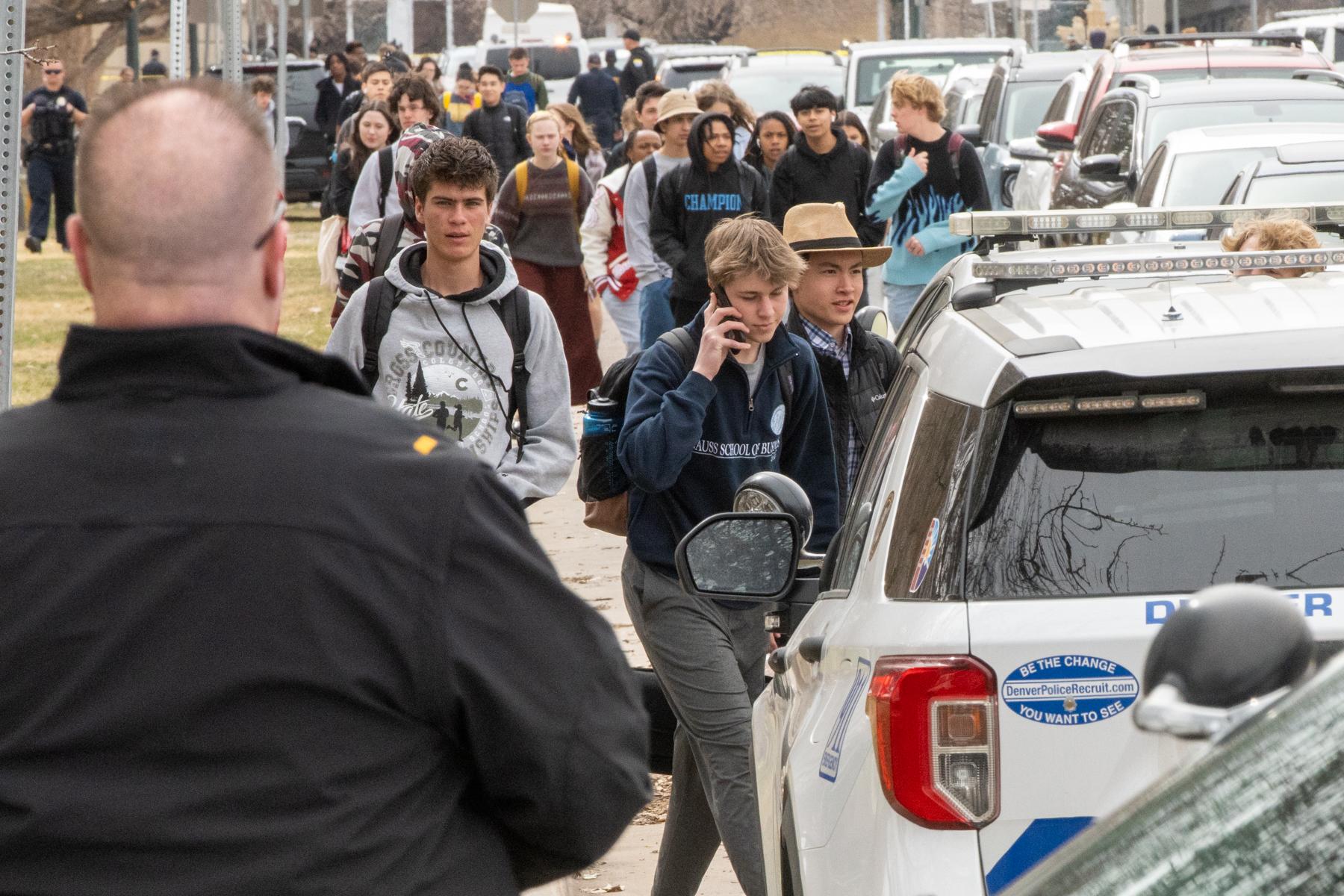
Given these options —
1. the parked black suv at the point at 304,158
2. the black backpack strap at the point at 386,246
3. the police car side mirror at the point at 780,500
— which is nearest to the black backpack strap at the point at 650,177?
the black backpack strap at the point at 386,246

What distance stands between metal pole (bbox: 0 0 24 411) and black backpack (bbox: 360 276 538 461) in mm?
919

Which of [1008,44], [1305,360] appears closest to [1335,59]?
[1008,44]

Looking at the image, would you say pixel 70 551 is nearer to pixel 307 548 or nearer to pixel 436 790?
pixel 307 548

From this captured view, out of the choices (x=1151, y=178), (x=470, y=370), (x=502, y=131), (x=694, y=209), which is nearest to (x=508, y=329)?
(x=470, y=370)

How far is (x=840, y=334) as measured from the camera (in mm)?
5801

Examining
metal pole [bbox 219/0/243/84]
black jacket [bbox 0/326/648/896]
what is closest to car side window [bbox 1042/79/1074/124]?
metal pole [bbox 219/0/243/84]

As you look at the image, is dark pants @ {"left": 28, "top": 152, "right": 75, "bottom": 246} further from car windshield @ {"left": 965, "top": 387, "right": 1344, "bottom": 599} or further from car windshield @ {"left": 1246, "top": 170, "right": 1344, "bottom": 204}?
car windshield @ {"left": 965, "top": 387, "right": 1344, "bottom": 599}

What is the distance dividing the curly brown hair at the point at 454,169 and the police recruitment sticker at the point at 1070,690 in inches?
119

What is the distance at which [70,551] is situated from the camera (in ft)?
6.49

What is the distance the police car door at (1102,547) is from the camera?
9.08ft

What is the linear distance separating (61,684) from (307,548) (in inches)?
10.5

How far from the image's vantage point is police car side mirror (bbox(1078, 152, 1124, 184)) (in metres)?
12.6

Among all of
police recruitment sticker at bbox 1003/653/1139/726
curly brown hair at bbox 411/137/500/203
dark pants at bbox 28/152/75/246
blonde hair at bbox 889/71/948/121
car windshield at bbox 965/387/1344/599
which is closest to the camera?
police recruitment sticker at bbox 1003/653/1139/726

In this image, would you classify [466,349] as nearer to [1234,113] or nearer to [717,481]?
[717,481]
